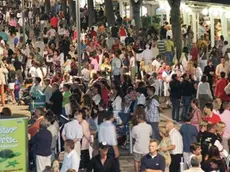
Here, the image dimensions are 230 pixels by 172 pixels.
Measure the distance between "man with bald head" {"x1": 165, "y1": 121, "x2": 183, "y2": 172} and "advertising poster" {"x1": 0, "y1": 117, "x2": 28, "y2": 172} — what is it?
3297 mm

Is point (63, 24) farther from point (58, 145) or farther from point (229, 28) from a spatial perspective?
point (58, 145)

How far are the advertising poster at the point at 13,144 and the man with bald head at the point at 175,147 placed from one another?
3297 mm

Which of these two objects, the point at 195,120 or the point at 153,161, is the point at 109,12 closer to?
the point at 195,120

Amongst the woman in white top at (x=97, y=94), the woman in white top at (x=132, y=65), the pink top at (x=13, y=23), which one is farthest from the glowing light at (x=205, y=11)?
the woman in white top at (x=97, y=94)

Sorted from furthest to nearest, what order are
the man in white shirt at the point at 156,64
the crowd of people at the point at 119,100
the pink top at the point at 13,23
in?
the pink top at the point at 13,23 → the man in white shirt at the point at 156,64 → the crowd of people at the point at 119,100

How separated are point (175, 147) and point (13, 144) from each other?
3.79m

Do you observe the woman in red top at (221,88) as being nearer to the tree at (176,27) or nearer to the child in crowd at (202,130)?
the child in crowd at (202,130)

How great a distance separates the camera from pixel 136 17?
159 ft

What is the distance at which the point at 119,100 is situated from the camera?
2492 centimetres

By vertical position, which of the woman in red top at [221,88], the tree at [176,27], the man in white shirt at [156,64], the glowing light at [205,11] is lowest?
the woman in red top at [221,88]

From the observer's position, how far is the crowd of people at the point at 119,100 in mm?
19016

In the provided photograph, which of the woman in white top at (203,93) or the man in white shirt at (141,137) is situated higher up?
the woman in white top at (203,93)

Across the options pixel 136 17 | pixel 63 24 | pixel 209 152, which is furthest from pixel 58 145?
pixel 63 24

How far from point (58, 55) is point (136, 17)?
10.8 meters
